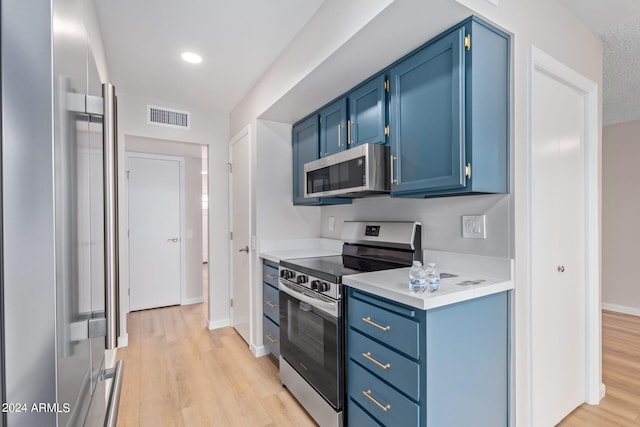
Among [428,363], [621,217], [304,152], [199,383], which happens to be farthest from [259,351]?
[621,217]

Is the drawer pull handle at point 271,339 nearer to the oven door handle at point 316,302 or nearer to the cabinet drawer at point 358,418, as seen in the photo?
the oven door handle at point 316,302

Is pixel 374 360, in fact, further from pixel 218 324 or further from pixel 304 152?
pixel 218 324

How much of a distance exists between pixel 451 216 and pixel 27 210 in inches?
71.6

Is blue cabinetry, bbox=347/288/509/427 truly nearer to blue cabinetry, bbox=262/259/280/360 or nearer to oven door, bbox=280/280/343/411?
oven door, bbox=280/280/343/411

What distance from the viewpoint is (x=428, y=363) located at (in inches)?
48.3

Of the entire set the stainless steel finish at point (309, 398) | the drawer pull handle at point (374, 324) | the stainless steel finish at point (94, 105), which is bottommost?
the stainless steel finish at point (309, 398)

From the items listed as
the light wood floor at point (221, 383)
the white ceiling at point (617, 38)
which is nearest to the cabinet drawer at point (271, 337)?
the light wood floor at point (221, 383)

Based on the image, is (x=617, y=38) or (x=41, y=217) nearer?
(x=41, y=217)

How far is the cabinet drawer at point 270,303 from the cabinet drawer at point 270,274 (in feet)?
0.17

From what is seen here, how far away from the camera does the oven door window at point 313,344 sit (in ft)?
5.60

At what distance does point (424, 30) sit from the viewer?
1489 millimetres

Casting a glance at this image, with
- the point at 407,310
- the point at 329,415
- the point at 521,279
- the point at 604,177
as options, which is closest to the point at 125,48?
the point at 407,310

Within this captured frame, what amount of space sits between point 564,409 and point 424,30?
2.31 m

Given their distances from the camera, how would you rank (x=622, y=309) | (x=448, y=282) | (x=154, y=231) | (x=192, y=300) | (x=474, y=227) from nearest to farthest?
(x=448, y=282), (x=474, y=227), (x=622, y=309), (x=154, y=231), (x=192, y=300)
